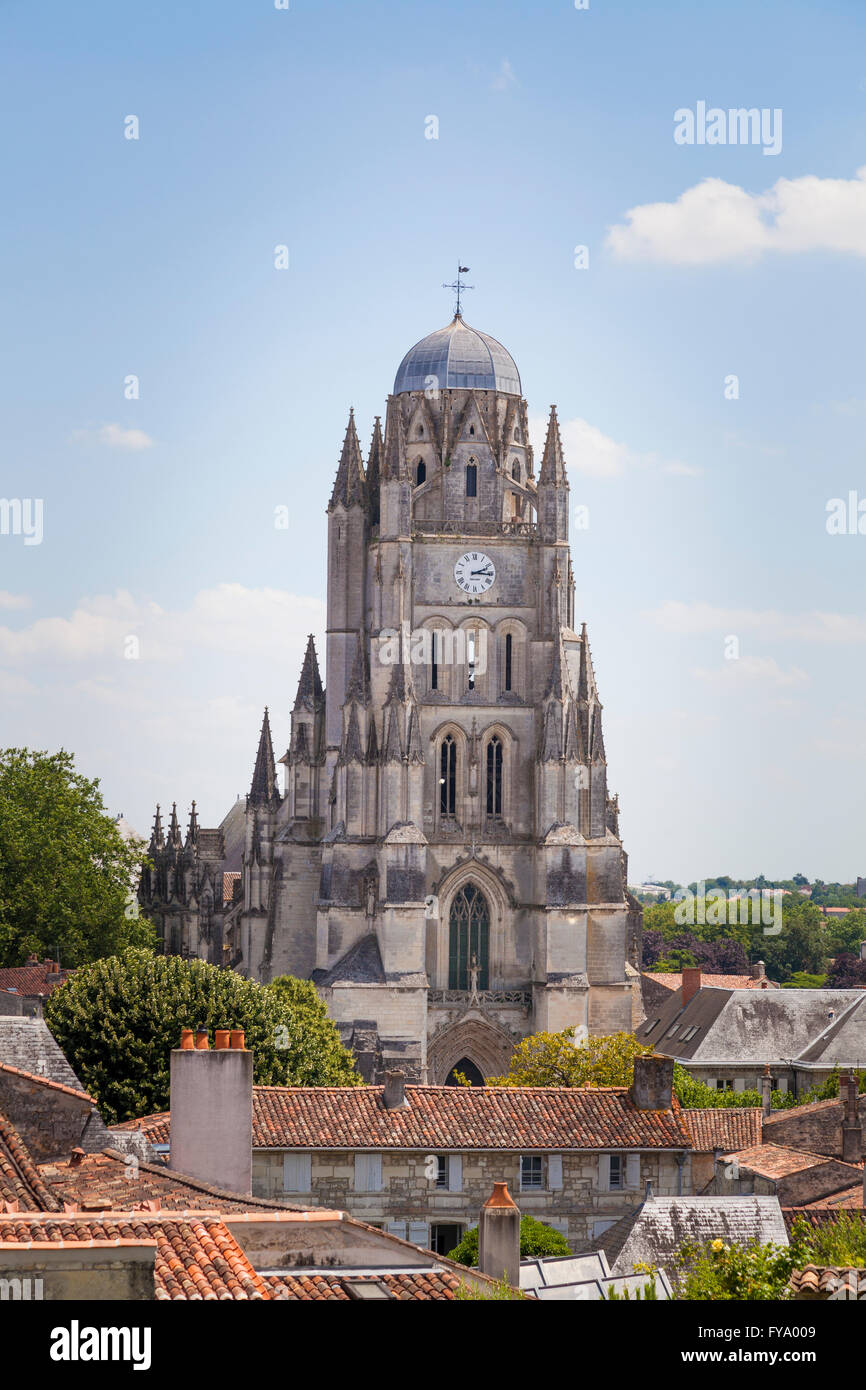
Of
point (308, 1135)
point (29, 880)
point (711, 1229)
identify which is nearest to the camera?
point (711, 1229)

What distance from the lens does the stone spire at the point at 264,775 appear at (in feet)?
268

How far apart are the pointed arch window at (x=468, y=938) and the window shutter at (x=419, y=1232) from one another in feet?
128

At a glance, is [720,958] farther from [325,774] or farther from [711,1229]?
[711,1229]

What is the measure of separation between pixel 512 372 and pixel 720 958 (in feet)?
243

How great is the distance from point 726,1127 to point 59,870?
36.2 meters

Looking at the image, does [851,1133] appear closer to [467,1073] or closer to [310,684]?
[467,1073]

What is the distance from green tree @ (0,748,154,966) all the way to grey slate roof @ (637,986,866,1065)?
2157 centimetres

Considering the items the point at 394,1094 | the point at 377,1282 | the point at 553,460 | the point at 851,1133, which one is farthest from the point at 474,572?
the point at 377,1282

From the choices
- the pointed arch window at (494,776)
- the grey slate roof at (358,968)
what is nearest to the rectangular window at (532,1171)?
the grey slate roof at (358,968)

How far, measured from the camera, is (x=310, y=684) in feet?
269

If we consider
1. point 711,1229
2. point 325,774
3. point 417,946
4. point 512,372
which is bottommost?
point 711,1229

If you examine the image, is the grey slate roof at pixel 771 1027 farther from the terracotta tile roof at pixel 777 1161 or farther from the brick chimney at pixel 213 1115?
the brick chimney at pixel 213 1115
